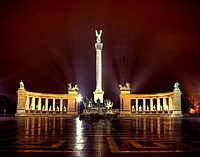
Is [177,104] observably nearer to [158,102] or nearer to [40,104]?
[158,102]

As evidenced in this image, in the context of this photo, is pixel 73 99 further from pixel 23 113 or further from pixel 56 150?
pixel 56 150

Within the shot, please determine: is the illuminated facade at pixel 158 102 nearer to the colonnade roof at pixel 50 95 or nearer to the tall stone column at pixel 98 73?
the tall stone column at pixel 98 73

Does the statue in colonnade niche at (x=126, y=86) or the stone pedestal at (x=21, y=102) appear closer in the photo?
the stone pedestal at (x=21, y=102)

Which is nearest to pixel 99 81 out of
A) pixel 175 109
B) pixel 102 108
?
pixel 102 108

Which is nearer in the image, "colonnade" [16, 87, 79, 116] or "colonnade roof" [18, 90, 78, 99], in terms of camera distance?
"colonnade" [16, 87, 79, 116]

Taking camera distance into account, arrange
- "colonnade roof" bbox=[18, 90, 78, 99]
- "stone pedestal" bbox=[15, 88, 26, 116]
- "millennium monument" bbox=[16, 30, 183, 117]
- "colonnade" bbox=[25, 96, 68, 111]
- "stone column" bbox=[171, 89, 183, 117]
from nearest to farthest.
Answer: "millennium monument" bbox=[16, 30, 183, 117] < "stone pedestal" bbox=[15, 88, 26, 116] < "stone column" bbox=[171, 89, 183, 117] < "colonnade roof" bbox=[18, 90, 78, 99] < "colonnade" bbox=[25, 96, 68, 111]

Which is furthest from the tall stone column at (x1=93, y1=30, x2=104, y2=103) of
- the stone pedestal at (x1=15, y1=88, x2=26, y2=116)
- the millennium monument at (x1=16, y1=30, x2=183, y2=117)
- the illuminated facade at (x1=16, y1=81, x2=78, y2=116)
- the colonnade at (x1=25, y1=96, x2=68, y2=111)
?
the stone pedestal at (x1=15, y1=88, x2=26, y2=116)

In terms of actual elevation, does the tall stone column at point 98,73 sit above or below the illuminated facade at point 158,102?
above

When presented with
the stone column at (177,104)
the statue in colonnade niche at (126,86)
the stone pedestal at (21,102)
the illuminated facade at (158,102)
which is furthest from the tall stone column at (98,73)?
the stone column at (177,104)

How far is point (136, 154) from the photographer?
1177cm

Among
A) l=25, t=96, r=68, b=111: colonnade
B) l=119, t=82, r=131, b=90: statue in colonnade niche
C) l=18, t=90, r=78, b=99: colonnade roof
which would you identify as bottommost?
l=25, t=96, r=68, b=111: colonnade

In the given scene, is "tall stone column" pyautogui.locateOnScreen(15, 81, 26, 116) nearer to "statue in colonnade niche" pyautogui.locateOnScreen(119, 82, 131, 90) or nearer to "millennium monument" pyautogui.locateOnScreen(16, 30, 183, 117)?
"millennium monument" pyautogui.locateOnScreen(16, 30, 183, 117)

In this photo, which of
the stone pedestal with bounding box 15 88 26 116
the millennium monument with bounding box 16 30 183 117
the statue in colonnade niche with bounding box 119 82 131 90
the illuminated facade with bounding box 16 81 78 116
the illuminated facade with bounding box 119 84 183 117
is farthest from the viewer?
the statue in colonnade niche with bounding box 119 82 131 90

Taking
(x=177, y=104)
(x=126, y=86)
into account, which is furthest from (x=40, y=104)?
(x=177, y=104)
